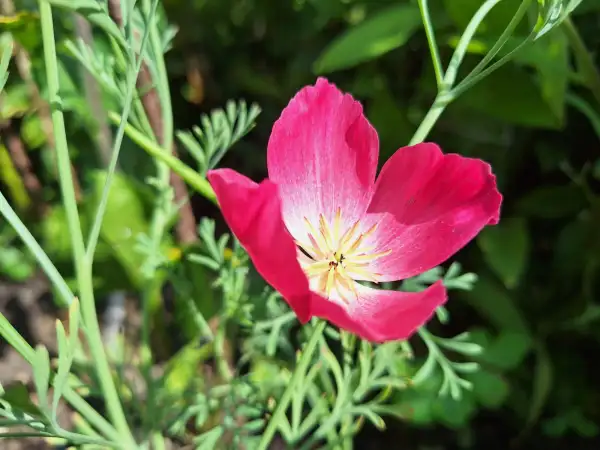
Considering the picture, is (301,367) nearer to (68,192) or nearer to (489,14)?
(68,192)

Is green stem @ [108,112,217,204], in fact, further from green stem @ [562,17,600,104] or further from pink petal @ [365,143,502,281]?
green stem @ [562,17,600,104]

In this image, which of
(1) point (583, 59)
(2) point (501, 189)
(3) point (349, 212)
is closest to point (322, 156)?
(3) point (349, 212)

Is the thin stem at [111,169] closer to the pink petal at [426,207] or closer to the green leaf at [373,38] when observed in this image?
the pink petal at [426,207]

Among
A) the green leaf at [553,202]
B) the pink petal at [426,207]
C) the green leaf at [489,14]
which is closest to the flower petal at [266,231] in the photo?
the pink petal at [426,207]

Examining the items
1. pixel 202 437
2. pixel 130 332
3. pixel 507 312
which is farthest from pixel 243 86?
pixel 202 437

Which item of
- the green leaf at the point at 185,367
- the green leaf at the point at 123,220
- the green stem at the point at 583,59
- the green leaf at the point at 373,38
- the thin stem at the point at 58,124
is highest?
the thin stem at the point at 58,124

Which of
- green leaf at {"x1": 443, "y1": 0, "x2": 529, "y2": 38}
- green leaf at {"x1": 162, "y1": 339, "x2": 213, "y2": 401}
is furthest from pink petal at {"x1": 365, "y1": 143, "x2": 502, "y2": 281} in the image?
green leaf at {"x1": 162, "y1": 339, "x2": 213, "y2": 401}
